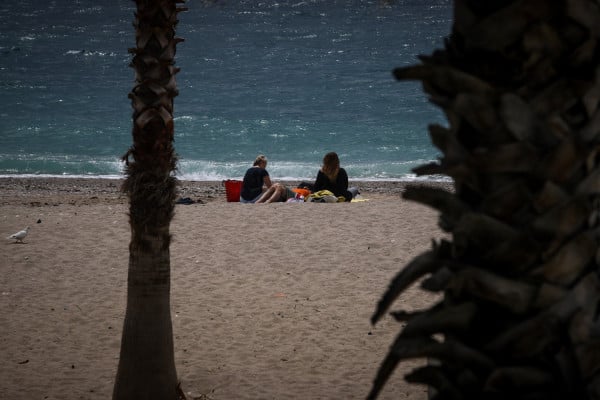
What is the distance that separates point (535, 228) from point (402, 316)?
0.49m

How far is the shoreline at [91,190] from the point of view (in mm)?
19375

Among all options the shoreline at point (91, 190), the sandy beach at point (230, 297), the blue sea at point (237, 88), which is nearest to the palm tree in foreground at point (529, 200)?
the sandy beach at point (230, 297)

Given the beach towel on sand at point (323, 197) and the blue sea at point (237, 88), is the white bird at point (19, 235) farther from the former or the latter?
the blue sea at point (237, 88)

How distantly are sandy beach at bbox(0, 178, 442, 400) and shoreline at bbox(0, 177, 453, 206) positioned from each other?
5284mm

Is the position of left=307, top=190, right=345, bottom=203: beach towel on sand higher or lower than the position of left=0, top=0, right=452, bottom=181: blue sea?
lower

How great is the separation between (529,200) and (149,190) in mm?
3482

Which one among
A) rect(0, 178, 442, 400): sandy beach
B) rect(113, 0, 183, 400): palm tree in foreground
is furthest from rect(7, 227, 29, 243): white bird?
rect(113, 0, 183, 400): palm tree in foreground

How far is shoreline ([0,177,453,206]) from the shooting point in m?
19.4

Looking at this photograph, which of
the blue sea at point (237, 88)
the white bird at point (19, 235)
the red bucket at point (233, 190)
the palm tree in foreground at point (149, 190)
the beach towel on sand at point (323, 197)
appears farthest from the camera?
the blue sea at point (237, 88)

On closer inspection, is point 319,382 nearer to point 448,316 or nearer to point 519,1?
point 448,316

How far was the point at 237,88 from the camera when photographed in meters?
56.3

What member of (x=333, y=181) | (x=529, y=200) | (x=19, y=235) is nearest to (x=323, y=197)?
(x=333, y=181)

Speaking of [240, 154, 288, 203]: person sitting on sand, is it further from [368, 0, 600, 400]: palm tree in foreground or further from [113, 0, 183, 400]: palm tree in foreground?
[368, 0, 600, 400]: palm tree in foreground

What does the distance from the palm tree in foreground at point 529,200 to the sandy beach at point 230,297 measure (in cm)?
406
